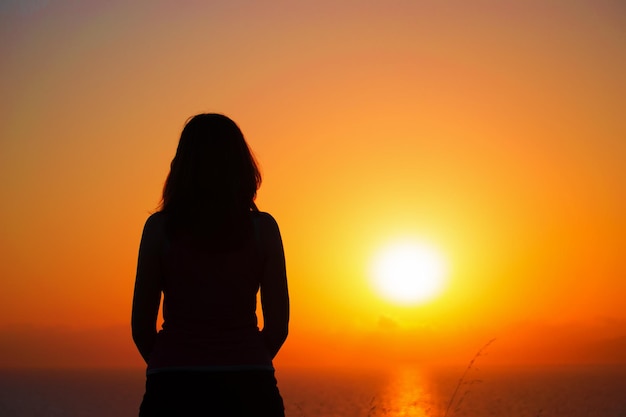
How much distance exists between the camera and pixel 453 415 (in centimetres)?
8756

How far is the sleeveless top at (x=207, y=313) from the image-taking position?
3863 mm

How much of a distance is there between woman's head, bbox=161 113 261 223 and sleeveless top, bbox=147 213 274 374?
18 cm

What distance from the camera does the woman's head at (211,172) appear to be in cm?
398

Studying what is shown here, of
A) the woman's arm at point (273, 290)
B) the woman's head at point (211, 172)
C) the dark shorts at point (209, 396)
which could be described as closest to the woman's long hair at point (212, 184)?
the woman's head at point (211, 172)

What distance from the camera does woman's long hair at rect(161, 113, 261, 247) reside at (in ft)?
13.0

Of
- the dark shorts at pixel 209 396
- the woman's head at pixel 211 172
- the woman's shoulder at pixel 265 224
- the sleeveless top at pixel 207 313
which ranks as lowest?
the dark shorts at pixel 209 396

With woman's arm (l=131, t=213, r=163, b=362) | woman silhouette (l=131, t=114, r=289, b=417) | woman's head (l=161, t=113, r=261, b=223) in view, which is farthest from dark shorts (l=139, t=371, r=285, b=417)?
woman's head (l=161, t=113, r=261, b=223)

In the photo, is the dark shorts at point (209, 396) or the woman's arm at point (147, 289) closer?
the dark shorts at point (209, 396)

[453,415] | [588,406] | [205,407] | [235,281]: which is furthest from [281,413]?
[588,406]

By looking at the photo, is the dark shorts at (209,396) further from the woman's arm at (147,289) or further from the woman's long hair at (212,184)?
the woman's long hair at (212,184)

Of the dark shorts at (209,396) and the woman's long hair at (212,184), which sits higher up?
the woman's long hair at (212,184)

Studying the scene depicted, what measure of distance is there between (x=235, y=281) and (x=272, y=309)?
0.96ft

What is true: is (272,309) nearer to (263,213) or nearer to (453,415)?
(263,213)

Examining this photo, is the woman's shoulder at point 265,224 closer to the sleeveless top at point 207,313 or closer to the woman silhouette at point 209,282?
the woman silhouette at point 209,282
